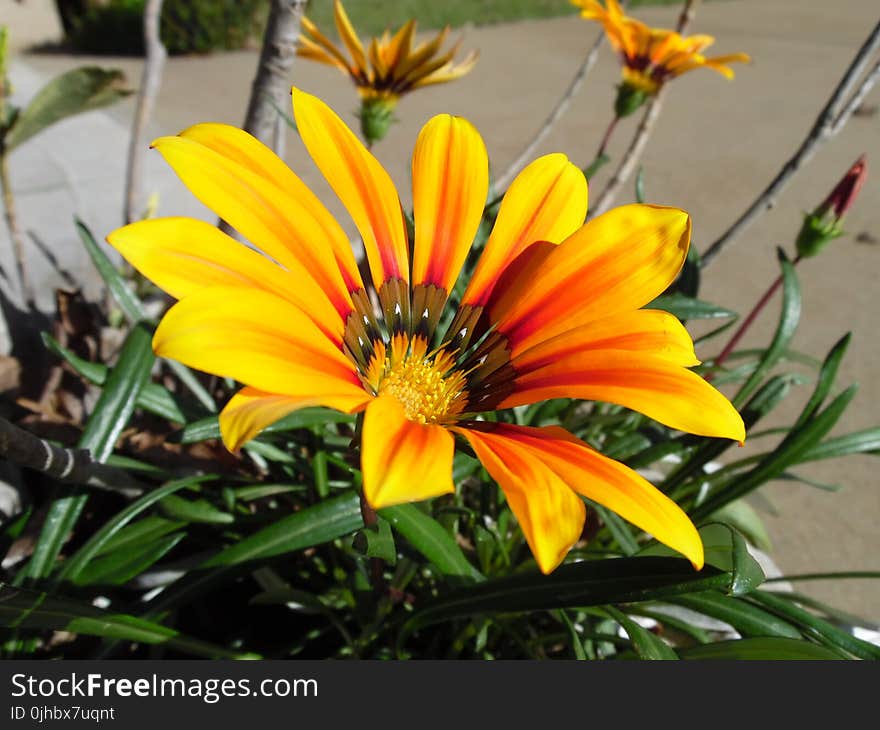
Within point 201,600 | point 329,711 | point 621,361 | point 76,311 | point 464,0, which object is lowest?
point 329,711

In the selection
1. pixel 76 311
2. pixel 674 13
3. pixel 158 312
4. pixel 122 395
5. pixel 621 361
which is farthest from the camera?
pixel 674 13

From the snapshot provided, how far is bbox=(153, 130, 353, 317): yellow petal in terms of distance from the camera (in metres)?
0.54

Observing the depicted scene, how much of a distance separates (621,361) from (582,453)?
3.2 inches

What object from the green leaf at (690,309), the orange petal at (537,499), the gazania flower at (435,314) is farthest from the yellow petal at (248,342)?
the green leaf at (690,309)

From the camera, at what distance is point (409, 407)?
0.72 meters

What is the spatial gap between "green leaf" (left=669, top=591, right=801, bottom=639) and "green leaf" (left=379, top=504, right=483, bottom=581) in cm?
20

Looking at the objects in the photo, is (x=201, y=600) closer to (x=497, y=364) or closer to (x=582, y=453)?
(x=497, y=364)

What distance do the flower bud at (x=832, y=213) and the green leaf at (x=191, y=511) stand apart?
0.83 meters

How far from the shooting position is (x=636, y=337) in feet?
1.97

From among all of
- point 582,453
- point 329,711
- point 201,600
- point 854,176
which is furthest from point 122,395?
point 854,176

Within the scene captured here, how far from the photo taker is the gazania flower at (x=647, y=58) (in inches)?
52.0

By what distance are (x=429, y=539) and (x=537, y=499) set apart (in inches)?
12.5

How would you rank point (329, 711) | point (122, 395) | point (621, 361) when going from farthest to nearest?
point (122, 395) < point (329, 711) < point (621, 361)

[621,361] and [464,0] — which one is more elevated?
[464,0]
